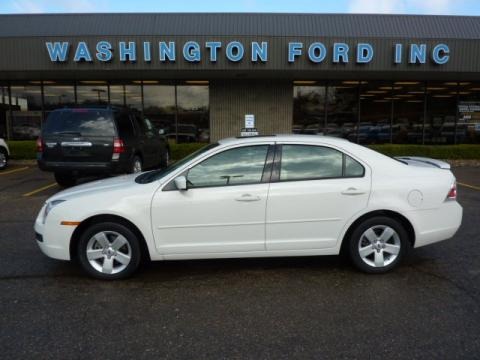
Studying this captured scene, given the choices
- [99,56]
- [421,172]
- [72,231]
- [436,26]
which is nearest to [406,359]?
[421,172]

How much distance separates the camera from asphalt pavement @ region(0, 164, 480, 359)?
3051 millimetres

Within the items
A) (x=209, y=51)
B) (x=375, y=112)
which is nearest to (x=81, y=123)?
(x=209, y=51)

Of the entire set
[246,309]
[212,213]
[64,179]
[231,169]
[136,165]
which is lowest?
[246,309]

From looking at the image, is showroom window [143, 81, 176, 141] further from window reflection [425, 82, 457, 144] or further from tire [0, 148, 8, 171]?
window reflection [425, 82, 457, 144]

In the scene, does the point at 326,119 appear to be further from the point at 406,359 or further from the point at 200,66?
the point at 406,359

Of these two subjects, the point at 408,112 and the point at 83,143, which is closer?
the point at 83,143

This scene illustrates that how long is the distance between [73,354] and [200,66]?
11.4m

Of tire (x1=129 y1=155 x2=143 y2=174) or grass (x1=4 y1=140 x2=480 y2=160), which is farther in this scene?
grass (x1=4 y1=140 x2=480 y2=160)

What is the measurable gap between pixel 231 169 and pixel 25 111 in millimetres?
15580

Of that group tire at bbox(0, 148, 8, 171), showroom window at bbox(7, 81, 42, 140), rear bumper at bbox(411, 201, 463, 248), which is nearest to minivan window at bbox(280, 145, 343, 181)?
rear bumper at bbox(411, 201, 463, 248)

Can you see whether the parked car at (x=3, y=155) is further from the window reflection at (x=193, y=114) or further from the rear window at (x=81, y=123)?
the window reflection at (x=193, y=114)

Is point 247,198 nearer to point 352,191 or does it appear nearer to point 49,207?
point 352,191

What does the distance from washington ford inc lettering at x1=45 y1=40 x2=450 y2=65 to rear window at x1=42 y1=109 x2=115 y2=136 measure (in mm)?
5017

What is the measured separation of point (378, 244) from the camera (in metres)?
4.38
